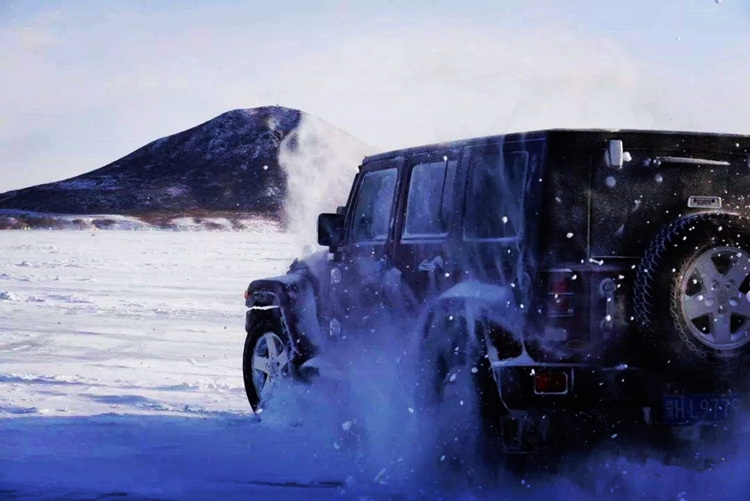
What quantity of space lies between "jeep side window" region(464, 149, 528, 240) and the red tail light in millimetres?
774

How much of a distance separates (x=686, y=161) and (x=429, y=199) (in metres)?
1.54

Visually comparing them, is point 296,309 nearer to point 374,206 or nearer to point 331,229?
point 331,229

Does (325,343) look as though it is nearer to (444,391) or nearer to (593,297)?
(444,391)

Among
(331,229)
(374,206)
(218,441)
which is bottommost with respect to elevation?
(218,441)

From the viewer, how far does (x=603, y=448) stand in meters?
5.39

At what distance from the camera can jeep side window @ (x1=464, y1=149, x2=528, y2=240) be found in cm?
554

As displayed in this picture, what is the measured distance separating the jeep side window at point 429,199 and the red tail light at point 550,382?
121cm

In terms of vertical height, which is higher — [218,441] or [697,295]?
[697,295]

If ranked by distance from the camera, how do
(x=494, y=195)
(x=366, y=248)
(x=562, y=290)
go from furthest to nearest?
(x=366, y=248), (x=494, y=195), (x=562, y=290)

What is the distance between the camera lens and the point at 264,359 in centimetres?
800

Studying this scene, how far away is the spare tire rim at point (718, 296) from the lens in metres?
5.07

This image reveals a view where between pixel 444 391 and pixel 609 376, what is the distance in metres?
0.94

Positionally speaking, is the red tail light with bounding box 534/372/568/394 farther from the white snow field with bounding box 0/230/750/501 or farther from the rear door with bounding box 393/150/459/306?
the rear door with bounding box 393/150/459/306

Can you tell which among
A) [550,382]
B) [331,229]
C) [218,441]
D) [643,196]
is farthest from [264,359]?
[643,196]
